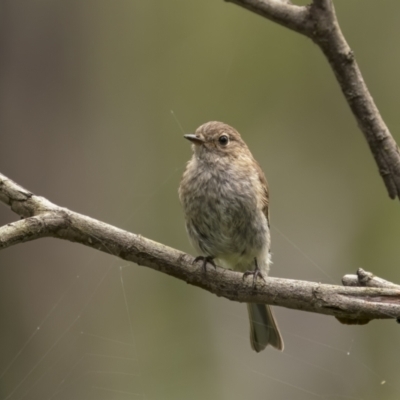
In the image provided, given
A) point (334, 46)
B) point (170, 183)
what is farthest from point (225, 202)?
point (170, 183)

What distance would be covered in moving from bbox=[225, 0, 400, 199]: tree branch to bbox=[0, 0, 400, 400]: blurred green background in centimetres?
313

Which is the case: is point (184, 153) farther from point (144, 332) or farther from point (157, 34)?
point (144, 332)

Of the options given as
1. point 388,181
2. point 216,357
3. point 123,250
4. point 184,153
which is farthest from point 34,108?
point 388,181

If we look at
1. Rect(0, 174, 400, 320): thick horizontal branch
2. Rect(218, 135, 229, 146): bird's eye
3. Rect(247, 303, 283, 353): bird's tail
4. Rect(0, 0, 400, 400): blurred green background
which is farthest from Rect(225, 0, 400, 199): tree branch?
Rect(0, 0, 400, 400): blurred green background

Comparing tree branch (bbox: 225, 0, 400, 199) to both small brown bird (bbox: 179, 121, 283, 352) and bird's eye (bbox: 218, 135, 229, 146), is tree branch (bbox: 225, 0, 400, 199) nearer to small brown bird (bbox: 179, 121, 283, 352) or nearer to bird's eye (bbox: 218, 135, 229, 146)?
small brown bird (bbox: 179, 121, 283, 352)

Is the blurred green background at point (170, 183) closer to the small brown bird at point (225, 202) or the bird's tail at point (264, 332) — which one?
the bird's tail at point (264, 332)

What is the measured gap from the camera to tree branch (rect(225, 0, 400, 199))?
244cm

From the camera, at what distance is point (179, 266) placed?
2.84 m

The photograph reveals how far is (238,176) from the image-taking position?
3736mm

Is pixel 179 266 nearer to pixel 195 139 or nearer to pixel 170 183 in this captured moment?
pixel 195 139

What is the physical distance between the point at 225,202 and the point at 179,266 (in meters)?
0.86

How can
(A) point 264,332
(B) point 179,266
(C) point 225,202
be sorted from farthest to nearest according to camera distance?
(A) point 264,332
(C) point 225,202
(B) point 179,266

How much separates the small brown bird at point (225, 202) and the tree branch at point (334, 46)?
120 centimetres

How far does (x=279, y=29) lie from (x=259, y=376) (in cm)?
410
